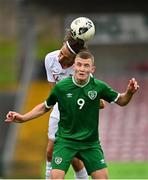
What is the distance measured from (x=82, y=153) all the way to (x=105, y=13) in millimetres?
14392

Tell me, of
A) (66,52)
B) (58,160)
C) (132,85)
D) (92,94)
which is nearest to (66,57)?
(66,52)

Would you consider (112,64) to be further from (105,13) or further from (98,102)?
(98,102)

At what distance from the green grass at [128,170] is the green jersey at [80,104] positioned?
8536mm

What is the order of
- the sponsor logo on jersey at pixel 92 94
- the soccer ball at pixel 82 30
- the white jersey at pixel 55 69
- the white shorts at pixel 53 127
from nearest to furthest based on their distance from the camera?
the sponsor logo on jersey at pixel 92 94 < the soccer ball at pixel 82 30 < the white jersey at pixel 55 69 < the white shorts at pixel 53 127

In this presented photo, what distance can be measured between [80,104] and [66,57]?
2.57 ft

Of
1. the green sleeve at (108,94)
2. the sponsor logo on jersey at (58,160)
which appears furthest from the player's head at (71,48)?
the sponsor logo on jersey at (58,160)

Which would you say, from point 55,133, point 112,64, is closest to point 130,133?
point 112,64

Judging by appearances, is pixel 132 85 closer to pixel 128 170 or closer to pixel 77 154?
pixel 77 154

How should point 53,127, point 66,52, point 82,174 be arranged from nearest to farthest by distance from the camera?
point 66,52
point 53,127
point 82,174

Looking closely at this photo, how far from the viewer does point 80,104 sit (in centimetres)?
930

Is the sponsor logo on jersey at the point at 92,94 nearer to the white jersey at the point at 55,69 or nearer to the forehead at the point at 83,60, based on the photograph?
the forehead at the point at 83,60

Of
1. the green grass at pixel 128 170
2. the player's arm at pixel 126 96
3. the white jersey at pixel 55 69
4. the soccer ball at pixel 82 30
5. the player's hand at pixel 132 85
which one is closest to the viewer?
the player's hand at pixel 132 85

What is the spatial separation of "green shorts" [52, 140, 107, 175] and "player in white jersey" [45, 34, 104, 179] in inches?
23.6

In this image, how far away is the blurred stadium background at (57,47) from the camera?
837 inches
